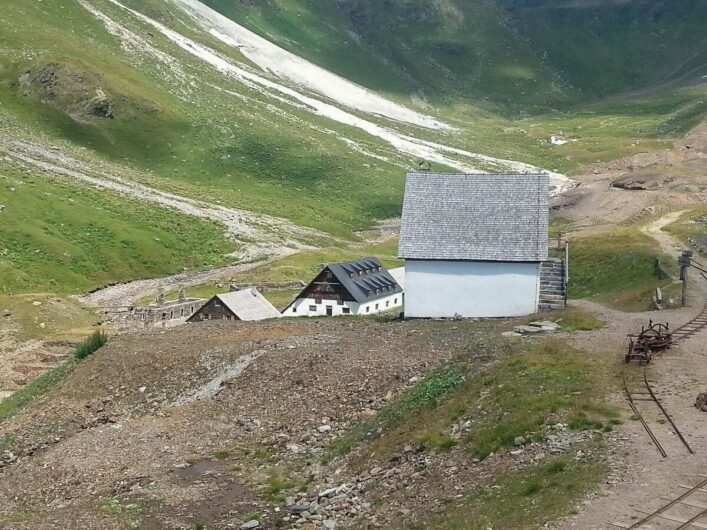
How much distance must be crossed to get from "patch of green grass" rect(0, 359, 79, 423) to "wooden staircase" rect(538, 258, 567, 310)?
26220 millimetres

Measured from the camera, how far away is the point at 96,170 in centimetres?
12775

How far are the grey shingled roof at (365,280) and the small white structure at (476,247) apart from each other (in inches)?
708

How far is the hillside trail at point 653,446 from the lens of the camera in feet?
61.3

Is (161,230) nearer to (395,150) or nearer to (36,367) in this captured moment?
(36,367)

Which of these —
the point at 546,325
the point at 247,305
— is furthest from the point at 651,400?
the point at 247,305

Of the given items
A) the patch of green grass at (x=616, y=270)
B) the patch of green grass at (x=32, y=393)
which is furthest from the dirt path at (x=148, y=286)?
the patch of green grass at (x=616, y=270)

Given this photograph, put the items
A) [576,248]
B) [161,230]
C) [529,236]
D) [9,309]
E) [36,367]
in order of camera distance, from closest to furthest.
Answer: [529,236]
[36,367]
[9,309]
[576,248]
[161,230]

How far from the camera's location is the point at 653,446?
22.2 m

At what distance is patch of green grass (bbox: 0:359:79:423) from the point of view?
141 ft

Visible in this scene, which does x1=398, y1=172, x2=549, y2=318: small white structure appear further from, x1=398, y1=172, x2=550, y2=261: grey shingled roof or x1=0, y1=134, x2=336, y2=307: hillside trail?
x1=0, y1=134, x2=336, y2=307: hillside trail

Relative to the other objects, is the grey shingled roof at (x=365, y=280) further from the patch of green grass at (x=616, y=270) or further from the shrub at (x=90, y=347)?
the shrub at (x=90, y=347)

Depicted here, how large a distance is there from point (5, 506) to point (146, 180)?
10578 centimetres

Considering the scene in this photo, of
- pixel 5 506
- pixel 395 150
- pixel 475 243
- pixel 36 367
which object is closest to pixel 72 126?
pixel 395 150

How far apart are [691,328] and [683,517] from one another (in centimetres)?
2138
